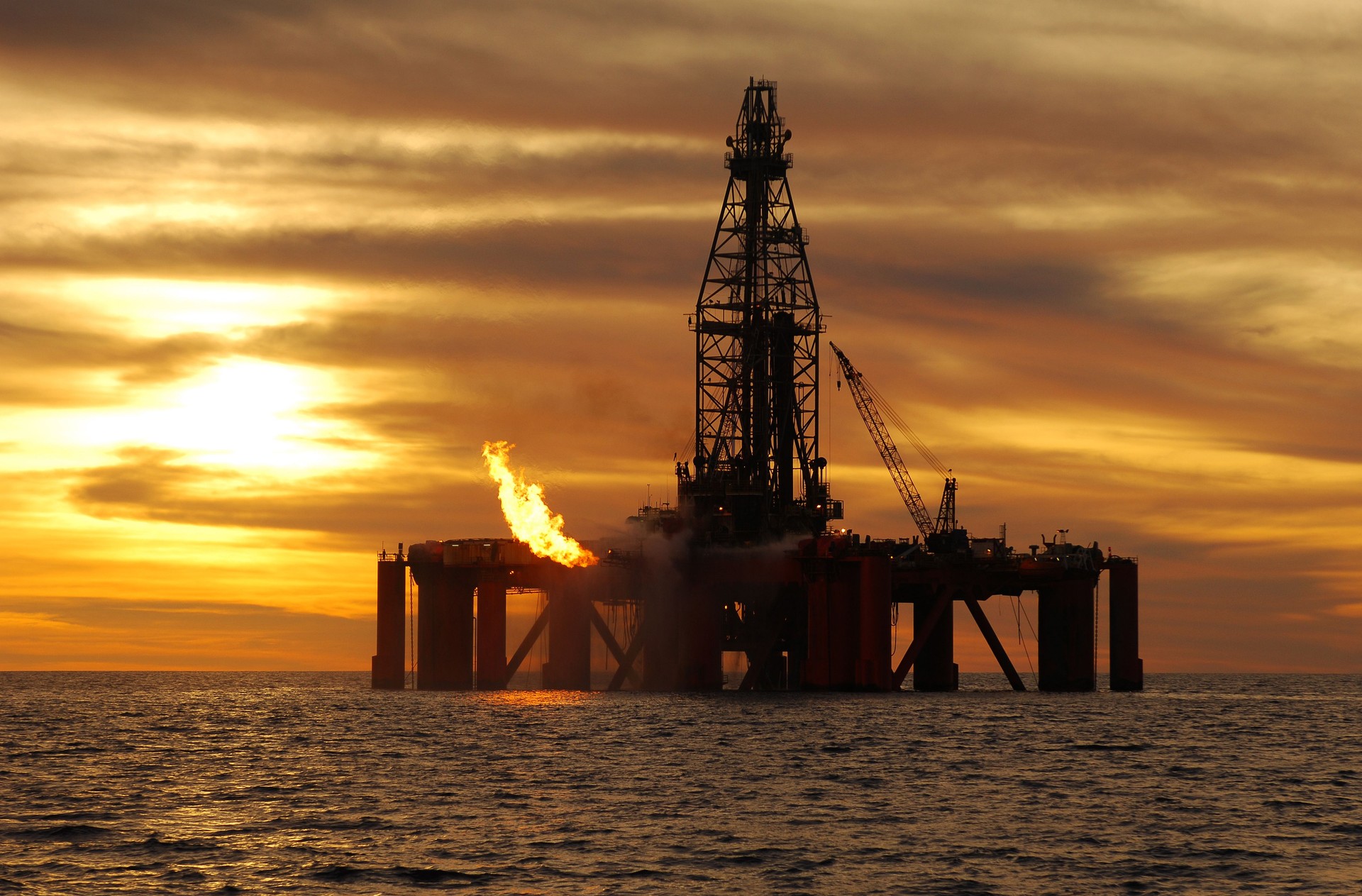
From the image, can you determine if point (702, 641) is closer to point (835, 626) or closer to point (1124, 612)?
point (835, 626)

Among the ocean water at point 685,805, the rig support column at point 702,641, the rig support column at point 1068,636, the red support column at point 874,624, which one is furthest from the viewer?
the rig support column at point 1068,636

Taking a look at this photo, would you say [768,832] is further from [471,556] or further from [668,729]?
[471,556]

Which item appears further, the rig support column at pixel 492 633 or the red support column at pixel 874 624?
the rig support column at pixel 492 633

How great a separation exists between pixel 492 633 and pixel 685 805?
72865 mm

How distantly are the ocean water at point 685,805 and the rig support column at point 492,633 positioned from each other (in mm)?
19035

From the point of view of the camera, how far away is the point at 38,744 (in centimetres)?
9794

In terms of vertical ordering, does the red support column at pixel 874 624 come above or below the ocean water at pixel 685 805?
above

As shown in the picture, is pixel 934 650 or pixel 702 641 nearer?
pixel 702 641

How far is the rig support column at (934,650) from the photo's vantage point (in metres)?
139

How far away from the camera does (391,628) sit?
141125mm

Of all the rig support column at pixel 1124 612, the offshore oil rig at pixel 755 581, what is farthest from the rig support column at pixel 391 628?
the rig support column at pixel 1124 612

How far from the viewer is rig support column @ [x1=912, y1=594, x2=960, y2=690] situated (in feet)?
457

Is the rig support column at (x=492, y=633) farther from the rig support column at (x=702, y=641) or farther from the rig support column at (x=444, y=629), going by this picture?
the rig support column at (x=702, y=641)

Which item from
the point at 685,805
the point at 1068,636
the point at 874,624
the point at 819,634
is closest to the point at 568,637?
the point at 819,634
